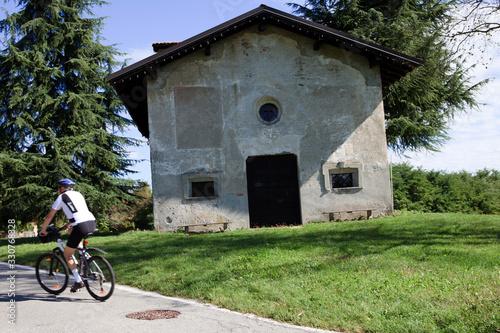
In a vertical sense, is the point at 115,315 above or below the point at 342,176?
below

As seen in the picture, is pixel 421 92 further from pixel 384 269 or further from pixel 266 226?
pixel 384 269

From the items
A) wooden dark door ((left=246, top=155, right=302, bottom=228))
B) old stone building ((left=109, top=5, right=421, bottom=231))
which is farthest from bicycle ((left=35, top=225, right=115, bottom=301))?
wooden dark door ((left=246, top=155, right=302, bottom=228))

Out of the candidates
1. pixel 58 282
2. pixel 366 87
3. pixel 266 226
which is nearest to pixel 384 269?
pixel 58 282

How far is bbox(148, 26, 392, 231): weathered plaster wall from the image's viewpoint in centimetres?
1447

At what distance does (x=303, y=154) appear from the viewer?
48.6ft

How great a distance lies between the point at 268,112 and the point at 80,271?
10020 mm

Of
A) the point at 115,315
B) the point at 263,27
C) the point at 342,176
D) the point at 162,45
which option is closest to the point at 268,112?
the point at 263,27

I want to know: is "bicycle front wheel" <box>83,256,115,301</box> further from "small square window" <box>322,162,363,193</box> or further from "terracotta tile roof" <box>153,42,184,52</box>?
"terracotta tile roof" <box>153,42,184,52</box>

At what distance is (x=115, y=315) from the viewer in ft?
18.1

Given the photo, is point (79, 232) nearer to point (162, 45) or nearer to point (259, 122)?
point (259, 122)

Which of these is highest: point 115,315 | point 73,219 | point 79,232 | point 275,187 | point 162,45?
point 162,45

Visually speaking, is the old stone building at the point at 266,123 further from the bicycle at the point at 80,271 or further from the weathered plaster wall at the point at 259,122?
the bicycle at the point at 80,271

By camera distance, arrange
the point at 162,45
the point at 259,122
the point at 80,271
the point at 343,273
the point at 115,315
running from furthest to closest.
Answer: the point at 162,45, the point at 259,122, the point at 343,273, the point at 80,271, the point at 115,315

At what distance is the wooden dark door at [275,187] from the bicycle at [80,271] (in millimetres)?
8676
